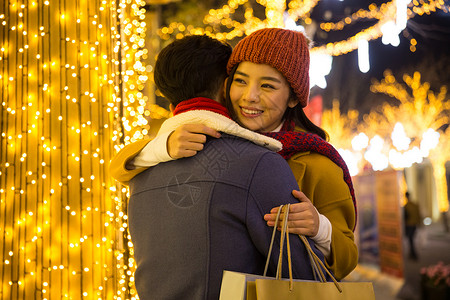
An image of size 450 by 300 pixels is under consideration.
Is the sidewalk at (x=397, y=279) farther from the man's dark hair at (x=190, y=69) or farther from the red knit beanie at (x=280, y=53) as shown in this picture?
the man's dark hair at (x=190, y=69)

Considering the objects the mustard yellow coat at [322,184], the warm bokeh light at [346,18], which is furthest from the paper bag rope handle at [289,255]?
the warm bokeh light at [346,18]

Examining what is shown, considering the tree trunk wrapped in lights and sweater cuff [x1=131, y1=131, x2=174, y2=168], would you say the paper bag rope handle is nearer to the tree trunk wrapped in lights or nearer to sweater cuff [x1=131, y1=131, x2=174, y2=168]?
sweater cuff [x1=131, y1=131, x2=174, y2=168]

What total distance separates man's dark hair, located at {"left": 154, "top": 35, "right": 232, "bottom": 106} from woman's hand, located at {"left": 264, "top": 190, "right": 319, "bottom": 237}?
56 cm

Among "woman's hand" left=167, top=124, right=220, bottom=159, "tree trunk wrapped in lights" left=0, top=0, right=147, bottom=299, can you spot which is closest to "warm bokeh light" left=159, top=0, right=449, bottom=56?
"tree trunk wrapped in lights" left=0, top=0, right=147, bottom=299

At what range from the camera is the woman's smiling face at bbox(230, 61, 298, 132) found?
1858 mm

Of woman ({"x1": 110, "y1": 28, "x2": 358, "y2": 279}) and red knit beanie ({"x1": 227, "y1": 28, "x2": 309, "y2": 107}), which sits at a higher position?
red knit beanie ({"x1": 227, "y1": 28, "x2": 309, "y2": 107})

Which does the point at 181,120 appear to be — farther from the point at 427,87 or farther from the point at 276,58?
the point at 427,87

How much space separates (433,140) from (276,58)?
64.9ft

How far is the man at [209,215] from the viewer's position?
1387 millimetres

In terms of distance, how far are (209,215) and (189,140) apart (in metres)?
0.24

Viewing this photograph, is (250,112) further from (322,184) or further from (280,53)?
(322,184)

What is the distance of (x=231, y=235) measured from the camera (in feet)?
4.60

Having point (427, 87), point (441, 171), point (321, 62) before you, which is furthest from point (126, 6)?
point (441, 171)

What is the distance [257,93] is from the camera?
1.87 meters
